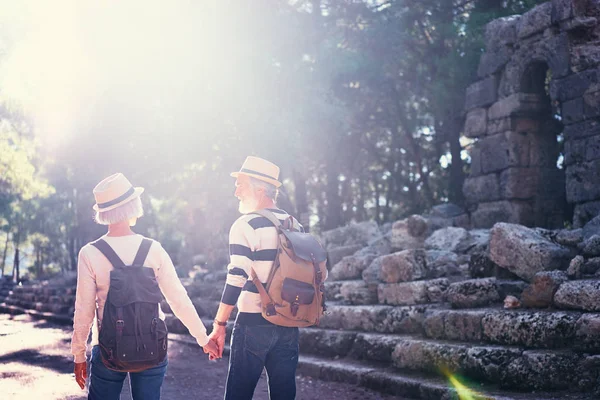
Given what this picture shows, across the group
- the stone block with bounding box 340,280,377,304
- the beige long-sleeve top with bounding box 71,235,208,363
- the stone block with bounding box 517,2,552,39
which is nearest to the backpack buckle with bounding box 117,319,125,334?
the beige long-sleeve top with bounding box 71,235,208,363

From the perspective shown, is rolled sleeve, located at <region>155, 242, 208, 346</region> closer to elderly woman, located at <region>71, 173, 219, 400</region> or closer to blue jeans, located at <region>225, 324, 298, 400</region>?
elderly woman, located at <region>71, 173, 219, 400</region>

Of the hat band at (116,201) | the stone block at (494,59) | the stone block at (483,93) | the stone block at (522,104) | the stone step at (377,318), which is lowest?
the stone step at (377,318)

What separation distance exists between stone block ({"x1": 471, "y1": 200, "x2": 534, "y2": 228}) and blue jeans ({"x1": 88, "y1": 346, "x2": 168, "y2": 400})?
1036 cm

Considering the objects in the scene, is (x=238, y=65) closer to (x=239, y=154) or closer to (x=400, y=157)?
(x=239, y=154)

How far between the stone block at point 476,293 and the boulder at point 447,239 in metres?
3.05

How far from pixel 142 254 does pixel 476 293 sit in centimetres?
467

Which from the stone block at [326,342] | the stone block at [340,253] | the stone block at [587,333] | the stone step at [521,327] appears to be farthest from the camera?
the stone block at [340,253]

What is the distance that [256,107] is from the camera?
18.7 meters

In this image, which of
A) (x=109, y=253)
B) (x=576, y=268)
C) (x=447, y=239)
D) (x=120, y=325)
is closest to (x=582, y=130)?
(x=447, y=239)

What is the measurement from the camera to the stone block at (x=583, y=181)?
37.2 ft

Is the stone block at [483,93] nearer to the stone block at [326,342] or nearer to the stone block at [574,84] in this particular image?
the stone block at [574,84]

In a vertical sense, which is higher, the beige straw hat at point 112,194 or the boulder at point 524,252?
the beige straw hat at point 112,194

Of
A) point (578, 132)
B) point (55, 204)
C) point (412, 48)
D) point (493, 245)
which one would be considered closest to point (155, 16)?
point (412, 48)

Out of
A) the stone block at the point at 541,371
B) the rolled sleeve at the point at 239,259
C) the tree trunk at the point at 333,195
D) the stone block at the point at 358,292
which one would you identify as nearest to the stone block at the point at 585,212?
the stone block at the point at 358,292
